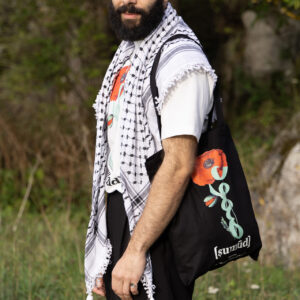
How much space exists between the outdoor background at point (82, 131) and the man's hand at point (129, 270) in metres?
1.61

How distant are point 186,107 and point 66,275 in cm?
246

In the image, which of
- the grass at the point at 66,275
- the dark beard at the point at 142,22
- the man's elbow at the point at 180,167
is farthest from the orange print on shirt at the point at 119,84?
the grass at the point at 66,275

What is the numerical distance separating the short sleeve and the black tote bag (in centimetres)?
8

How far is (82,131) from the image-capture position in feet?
17.6

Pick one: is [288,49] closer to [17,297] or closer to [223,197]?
[17,297]

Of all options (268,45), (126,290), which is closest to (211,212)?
(126,290)

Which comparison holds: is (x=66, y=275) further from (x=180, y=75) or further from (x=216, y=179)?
(x=180, y=75)

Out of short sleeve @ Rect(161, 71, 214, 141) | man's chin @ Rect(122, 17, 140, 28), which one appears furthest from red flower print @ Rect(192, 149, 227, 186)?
man's chin @ Rect(122, 17, 140, 28)

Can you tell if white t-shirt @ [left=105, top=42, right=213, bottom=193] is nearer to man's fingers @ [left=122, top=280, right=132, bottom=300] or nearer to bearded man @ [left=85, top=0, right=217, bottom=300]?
bearded man @ [left=85, top=0, right=217, bottom=300]

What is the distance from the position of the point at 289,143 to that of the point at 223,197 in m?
3.81

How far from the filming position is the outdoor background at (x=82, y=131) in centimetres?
380

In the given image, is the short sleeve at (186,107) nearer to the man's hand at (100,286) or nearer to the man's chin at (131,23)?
the man's chin at (131,23)

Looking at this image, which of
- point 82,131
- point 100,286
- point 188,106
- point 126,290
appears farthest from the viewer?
point 82,131

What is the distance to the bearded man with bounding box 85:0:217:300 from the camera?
162 centimetres
